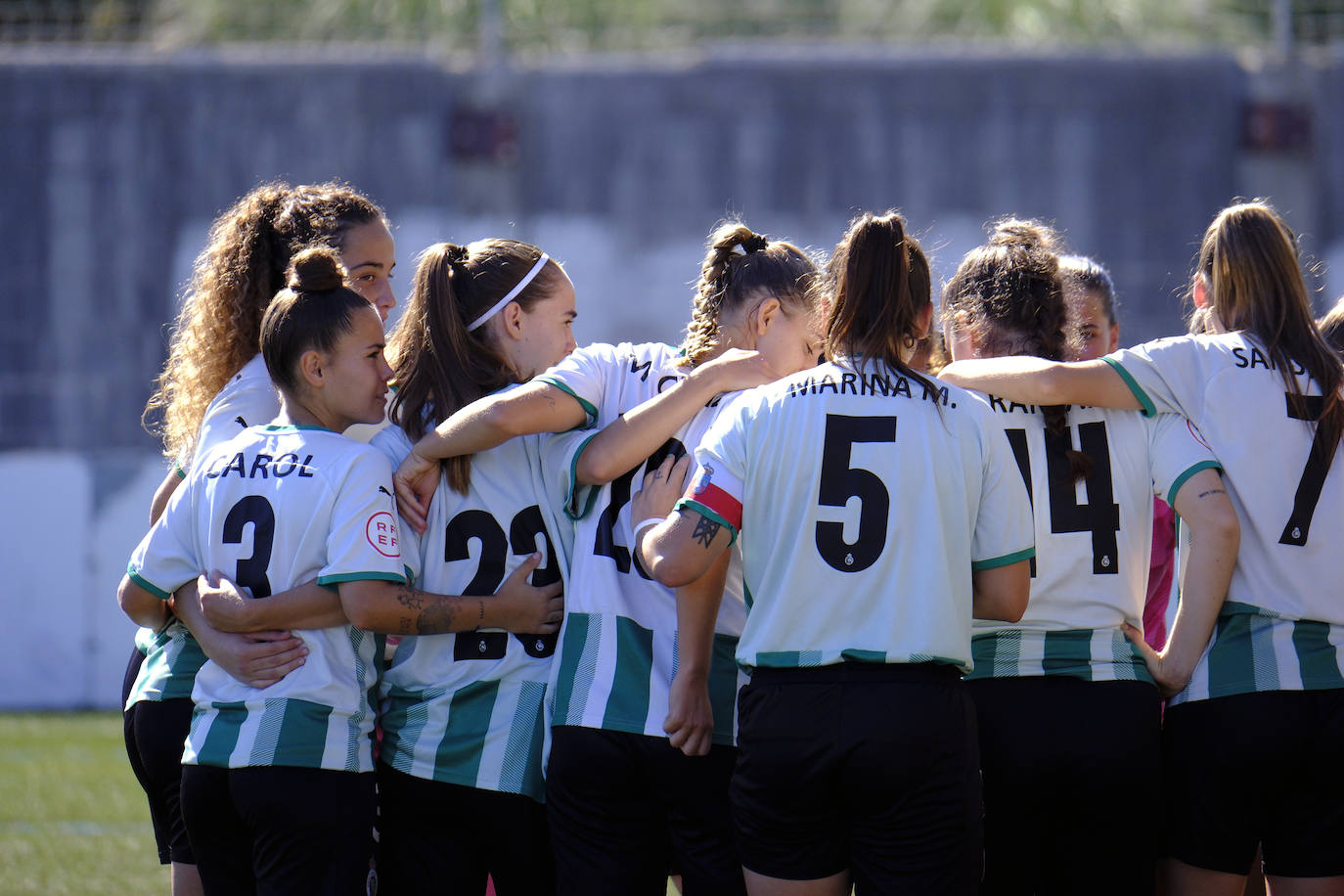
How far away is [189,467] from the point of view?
3184 mm

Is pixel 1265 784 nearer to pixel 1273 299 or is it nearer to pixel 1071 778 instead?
pixel 1071 778

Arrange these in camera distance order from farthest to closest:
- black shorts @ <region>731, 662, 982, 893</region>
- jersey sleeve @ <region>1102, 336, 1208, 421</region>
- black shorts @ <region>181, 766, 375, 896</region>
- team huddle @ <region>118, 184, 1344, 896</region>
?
1. jersey sleeve @ <region>1102, 336, 1208, 421</region>
2. black shorts @ <region>181, 766, 375, 896</region>
3. team huddle @ <region>118, 184, 1344, 896</region>
4. black shorts @ <region>731, 662, 982, 893</region>

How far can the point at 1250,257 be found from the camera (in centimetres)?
296

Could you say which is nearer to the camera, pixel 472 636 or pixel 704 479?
pixel 704 479

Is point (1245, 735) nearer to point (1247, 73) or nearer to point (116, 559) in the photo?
point (1247, 73)

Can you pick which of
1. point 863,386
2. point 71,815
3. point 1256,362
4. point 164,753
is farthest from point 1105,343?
point 71,815

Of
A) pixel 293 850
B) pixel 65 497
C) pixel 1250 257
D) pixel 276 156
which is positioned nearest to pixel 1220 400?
pixel 1250 257

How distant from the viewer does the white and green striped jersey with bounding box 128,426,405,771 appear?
2.71m

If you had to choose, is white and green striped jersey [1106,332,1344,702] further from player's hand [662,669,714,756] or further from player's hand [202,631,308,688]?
player's hand [202,631,308,688]

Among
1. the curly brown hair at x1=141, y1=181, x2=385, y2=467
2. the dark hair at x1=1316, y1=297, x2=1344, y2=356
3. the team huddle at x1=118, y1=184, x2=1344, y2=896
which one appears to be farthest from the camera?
the dark hair at x1=1316, y1=297, x2=1344, y2=356

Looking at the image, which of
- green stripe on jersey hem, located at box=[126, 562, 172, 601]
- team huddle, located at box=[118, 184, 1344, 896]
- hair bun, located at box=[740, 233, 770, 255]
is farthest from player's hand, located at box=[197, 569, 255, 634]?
hair bun, located at box=[740, 233, 770, 255]

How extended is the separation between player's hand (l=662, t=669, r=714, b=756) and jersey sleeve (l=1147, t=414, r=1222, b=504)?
3.74 ft

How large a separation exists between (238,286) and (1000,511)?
203 cm

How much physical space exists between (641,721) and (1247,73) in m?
8.80
